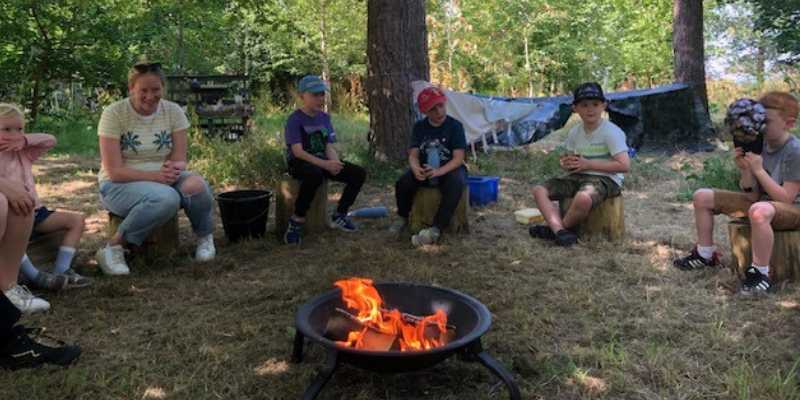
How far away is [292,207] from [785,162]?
3189 mm

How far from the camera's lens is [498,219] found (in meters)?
5.18

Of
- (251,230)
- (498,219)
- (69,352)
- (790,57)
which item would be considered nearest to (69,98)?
(251,230)

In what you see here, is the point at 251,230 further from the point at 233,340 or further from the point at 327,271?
the point at 233,340

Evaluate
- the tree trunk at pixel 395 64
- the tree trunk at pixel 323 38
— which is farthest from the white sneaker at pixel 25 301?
the tree trunk at pixel 323 38

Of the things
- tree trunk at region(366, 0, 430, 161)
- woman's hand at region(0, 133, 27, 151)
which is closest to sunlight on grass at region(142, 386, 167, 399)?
woman's hand at region(0, 133, 27, 151)

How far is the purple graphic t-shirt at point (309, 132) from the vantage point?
4632mm

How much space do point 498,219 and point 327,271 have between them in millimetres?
1915

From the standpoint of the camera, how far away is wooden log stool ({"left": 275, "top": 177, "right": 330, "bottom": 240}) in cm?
466

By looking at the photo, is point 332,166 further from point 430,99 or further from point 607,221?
point 607,221

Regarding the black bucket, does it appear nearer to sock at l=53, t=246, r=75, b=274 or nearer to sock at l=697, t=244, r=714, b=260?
sock at l=53, t=246, r=75, b=274

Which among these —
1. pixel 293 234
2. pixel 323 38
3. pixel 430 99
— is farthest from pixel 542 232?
pixel 323 38

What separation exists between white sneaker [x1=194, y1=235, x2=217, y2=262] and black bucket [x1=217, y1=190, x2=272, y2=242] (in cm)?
34

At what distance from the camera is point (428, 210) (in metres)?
4.58

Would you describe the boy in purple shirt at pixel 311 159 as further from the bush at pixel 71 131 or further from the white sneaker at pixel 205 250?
the bush at pixel 71 131
